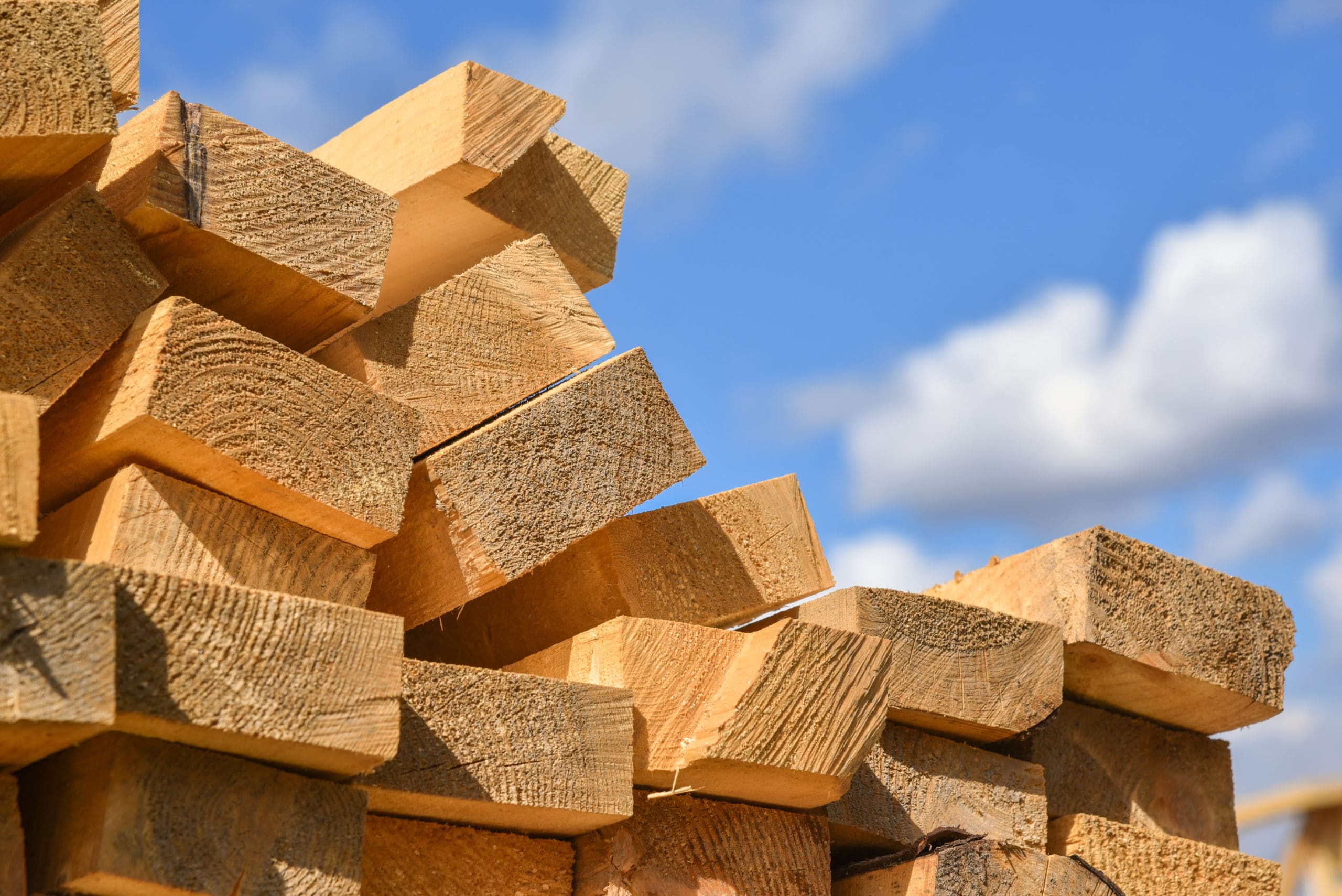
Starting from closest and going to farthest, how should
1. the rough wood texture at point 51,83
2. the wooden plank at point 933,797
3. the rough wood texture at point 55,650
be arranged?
the rough wood texture at point 55,650 < the rough wood texture at point 51,83 < the wooden plank at point 933,797

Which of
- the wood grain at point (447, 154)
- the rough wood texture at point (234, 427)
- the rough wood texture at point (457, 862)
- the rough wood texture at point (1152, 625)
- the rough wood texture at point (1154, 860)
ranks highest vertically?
the wood grain at point (447, 154)

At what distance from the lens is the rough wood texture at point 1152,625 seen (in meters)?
2.89

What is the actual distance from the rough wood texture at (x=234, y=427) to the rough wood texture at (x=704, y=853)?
64 cm

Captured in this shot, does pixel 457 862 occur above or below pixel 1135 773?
below

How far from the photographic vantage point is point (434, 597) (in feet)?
7.20

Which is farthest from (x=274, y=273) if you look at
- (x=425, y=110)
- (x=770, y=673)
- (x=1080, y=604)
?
(x=1080, y=604)

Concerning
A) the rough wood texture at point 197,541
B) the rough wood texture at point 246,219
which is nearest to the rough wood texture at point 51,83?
the rough wood texture at point 246,219

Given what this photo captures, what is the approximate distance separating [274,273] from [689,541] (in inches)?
35.9

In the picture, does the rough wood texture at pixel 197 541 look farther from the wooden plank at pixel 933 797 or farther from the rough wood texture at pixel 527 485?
the wooden plank at pixel 933 797

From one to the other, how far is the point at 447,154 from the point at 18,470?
1308mm

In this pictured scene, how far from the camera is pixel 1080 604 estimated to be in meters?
2.86

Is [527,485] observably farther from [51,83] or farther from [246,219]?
[51,83]

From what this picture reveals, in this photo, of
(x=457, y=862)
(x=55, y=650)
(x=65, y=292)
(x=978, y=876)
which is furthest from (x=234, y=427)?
(x=978, y=876)

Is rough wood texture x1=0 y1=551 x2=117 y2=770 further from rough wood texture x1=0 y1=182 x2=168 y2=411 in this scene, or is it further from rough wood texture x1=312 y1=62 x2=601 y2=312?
rough wood texture x1=312 y1=62 x2=601 y2=312
